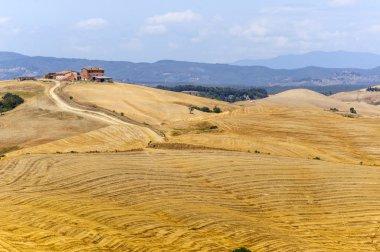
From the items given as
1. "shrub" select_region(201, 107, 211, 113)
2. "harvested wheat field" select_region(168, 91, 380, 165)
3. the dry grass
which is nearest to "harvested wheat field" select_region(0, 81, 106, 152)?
the dry grass

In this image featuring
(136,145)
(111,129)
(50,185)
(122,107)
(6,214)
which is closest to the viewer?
(6,214)

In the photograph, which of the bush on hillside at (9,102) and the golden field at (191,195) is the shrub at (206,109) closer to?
the bush on hillside at (9,102)

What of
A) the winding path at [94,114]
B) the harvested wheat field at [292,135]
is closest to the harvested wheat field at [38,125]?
the winding path at [94,114]

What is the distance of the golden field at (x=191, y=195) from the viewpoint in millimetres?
45438

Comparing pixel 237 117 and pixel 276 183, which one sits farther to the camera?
pixel 237 117

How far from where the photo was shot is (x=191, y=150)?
83.4m

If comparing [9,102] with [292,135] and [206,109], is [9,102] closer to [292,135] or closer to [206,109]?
[206,109]

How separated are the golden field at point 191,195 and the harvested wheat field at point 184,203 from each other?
0.13 m

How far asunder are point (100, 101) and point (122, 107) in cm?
1032

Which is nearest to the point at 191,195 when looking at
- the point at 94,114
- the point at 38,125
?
the point at 38,125

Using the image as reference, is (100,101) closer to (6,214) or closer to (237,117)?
(237,117)

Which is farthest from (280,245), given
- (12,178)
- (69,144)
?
(69,144)

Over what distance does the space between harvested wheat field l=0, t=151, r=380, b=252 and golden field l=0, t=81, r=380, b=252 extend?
0.13m

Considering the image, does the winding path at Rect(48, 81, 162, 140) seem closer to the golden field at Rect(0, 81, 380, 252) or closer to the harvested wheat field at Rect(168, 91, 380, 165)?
the harvested wheat field at Rect(168, 91, 380, 165)
